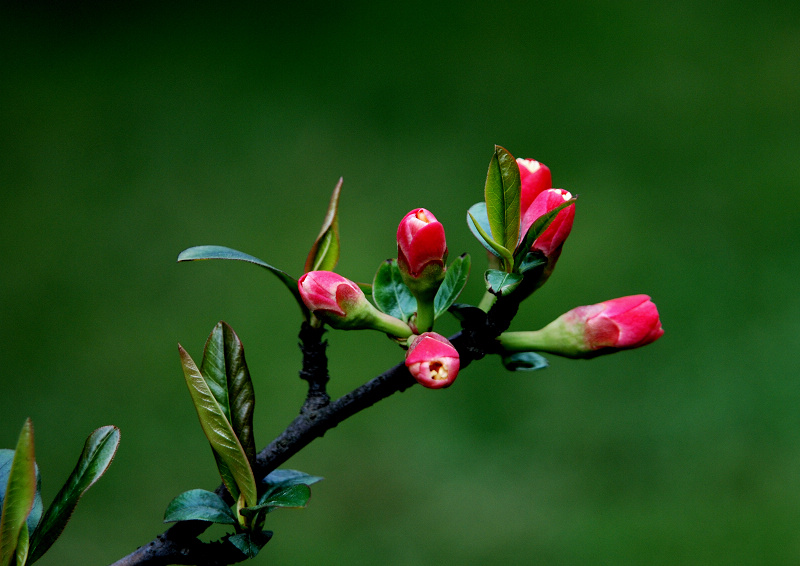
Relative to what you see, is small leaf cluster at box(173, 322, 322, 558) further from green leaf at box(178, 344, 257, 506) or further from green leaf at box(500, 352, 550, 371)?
green leaf at box(500, 352, 550, 371)

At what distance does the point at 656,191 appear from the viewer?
1722mm

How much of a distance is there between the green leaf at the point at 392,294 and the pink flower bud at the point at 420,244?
0.05 m

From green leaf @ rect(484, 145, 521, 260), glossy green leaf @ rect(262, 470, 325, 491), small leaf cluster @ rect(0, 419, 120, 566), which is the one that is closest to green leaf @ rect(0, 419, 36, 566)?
small leaf cluster @ rect(0, 419, 120, 566)

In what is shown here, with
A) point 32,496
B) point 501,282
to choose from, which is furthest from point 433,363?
point 32,496

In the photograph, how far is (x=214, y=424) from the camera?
1.05 feet

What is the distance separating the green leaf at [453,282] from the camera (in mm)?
377

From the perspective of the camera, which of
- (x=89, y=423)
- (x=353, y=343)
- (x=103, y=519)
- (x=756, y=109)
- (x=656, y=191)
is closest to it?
(x=103, y=519)

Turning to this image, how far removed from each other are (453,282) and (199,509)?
6.4 inches

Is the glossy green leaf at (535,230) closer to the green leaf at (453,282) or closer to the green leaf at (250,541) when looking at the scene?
the green leaf at (453,282)

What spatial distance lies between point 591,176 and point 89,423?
1.20 meters

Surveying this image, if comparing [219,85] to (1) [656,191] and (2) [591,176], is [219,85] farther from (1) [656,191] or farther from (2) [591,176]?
(1) [656,191]

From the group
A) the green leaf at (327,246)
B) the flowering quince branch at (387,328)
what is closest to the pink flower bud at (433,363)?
the flowering quince branch at (387,328)

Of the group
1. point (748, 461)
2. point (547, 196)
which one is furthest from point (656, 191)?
point (547, 196)

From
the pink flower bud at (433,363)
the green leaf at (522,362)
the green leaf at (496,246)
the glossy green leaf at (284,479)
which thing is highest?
the green leaf at (496,246)
